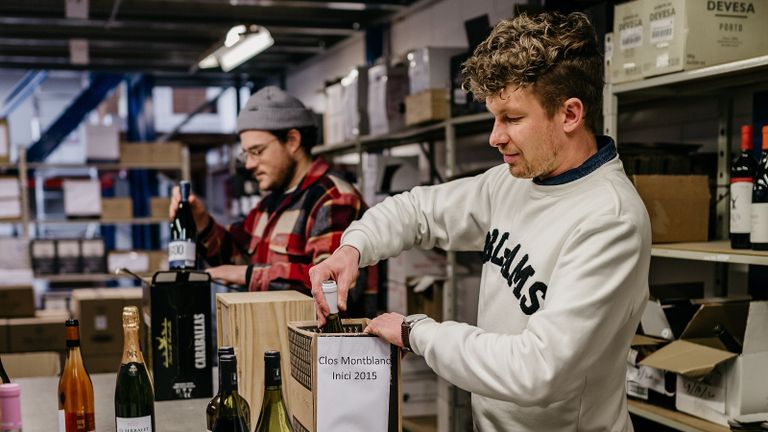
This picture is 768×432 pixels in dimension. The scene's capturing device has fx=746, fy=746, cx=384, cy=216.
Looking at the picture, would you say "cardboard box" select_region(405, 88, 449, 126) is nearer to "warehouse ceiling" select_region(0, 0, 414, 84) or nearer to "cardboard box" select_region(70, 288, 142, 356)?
"warehouse ceiling" select_region(0, 0, 414, 84)

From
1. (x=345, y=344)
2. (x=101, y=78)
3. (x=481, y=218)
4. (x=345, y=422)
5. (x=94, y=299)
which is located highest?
(x=101, y=78)

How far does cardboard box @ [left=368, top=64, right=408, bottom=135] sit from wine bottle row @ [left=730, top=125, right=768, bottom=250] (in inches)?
83.7

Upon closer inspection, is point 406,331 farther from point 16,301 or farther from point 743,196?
point 16,301

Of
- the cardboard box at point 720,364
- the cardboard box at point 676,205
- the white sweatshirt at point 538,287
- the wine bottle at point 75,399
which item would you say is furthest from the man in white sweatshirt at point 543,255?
the cardboard box at point 676,205

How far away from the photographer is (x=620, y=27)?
2447 mm

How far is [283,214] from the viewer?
2.37 m

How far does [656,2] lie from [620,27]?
0.17m

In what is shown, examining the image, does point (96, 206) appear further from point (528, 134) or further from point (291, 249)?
point (528, 134)

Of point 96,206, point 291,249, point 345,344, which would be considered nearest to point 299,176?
point 291,249

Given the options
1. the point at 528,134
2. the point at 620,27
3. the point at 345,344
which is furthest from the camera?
the point at 620,27

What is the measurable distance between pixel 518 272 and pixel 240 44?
13.3 ft

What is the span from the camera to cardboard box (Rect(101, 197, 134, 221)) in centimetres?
625

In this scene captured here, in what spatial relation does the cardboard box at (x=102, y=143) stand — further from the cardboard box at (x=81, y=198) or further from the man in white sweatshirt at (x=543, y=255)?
the man in white sweatshirt at (x=543, y=255)

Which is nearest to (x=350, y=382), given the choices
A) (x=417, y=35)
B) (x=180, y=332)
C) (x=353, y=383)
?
(x=353, y=383)
